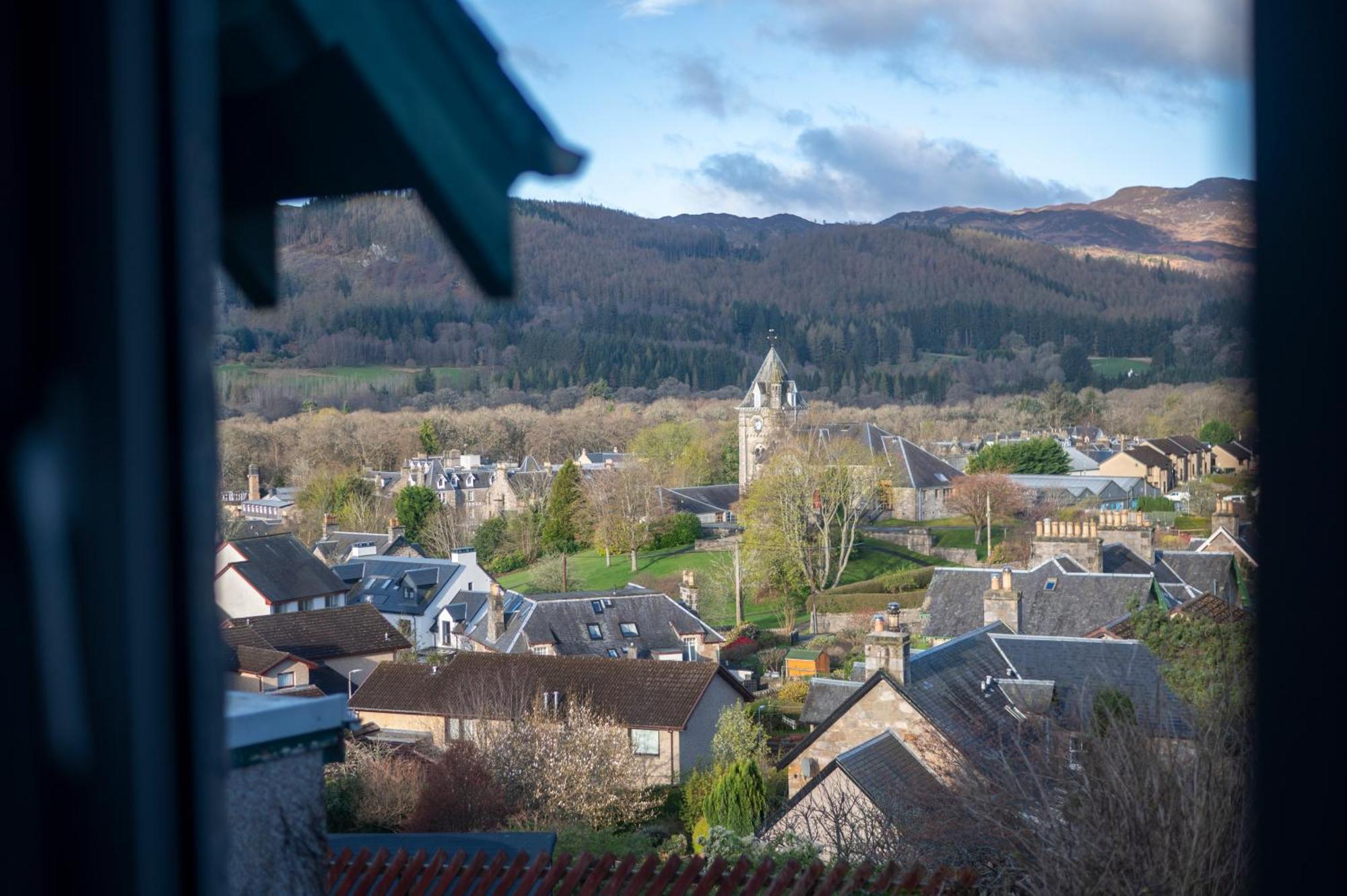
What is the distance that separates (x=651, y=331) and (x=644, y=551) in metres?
45.5

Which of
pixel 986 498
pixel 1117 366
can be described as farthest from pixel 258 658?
pixel 1117 366

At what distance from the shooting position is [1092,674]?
12.9 metres

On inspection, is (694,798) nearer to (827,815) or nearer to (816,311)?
(827,815)

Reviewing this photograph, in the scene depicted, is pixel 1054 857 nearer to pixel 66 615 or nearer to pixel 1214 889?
pixel 1214 889

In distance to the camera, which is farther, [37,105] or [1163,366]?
[1163,366]

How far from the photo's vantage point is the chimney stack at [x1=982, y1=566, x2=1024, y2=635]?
1986 cm

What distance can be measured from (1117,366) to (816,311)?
38.7 m

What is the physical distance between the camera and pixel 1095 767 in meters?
8.17

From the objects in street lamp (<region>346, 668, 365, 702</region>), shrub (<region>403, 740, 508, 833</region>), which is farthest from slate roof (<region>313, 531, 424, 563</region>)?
shrub (<region>403, 740, 508, 833</region>)

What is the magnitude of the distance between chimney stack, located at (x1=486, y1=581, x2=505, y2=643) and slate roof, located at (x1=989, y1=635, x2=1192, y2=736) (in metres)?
14.2

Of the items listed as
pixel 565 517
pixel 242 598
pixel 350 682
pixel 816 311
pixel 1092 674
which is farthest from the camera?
pixel 816 311

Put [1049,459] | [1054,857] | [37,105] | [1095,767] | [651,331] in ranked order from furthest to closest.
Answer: [651,331] → [1049,459] → [1095,767] → [1054,857] → [37,105]

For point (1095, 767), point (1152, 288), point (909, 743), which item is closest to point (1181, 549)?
point (909, 743)

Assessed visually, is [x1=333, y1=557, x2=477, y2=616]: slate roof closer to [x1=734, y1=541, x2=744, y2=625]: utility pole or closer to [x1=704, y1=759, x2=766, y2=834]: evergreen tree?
[x1=734, y1=541, x2=744, y2=625]: utility pole
